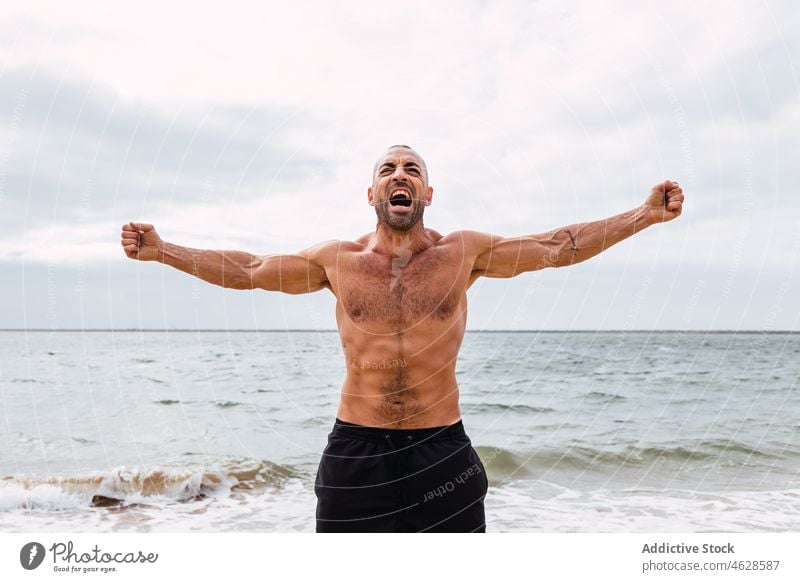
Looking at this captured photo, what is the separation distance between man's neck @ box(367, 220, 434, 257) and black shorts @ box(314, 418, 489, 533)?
1526 mm

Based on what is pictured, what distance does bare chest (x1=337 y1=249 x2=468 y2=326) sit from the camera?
18.2 feet

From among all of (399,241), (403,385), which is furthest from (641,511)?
(399,241)

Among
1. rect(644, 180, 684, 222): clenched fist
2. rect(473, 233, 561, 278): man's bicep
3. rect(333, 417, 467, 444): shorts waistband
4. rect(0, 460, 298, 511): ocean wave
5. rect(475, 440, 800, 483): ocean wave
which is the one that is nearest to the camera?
rect(644, 180, 684, 222): clenched fist

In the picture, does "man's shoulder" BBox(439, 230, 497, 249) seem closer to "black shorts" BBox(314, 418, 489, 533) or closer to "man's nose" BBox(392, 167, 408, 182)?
"man's nose" BBox(392, 167, 408, 182)

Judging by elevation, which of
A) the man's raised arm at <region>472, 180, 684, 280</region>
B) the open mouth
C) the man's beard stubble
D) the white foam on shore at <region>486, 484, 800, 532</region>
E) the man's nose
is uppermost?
the man's nose

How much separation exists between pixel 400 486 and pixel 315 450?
11.6m

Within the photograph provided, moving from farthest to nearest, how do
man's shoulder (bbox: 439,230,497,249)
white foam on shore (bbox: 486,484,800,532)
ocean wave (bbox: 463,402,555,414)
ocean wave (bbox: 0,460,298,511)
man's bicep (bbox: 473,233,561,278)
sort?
ocean wave (bbox: 463,402,555,414) → ocean wave (bbox: 0,460,298,511) → white foam on shore (bbox: 486,484,800,532) → man's shoulder (bbox: 439,230,497,249) → man's bicep (bbox: 473,233,561,278)

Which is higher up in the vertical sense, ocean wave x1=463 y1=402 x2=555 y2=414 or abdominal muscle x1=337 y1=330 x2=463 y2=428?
abdominal muscle x1=337 y1=330 x2=463 y2=428

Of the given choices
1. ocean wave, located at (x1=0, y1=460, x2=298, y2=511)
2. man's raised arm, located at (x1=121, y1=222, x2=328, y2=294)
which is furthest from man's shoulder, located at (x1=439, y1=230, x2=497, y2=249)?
ocean wave, located at (x1=0, y1=460, x2=298, y2=511)

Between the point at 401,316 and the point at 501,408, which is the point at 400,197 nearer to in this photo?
the point at 401,316

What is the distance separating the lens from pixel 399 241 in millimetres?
5742

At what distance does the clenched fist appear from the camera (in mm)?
5176

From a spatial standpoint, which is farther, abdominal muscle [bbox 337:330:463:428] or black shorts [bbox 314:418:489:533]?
abdominal muscle [bbox 337:330:463:428]

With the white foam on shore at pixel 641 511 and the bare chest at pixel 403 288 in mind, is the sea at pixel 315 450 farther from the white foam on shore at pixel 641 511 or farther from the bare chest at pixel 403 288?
the bare chest at pixel 403 288
